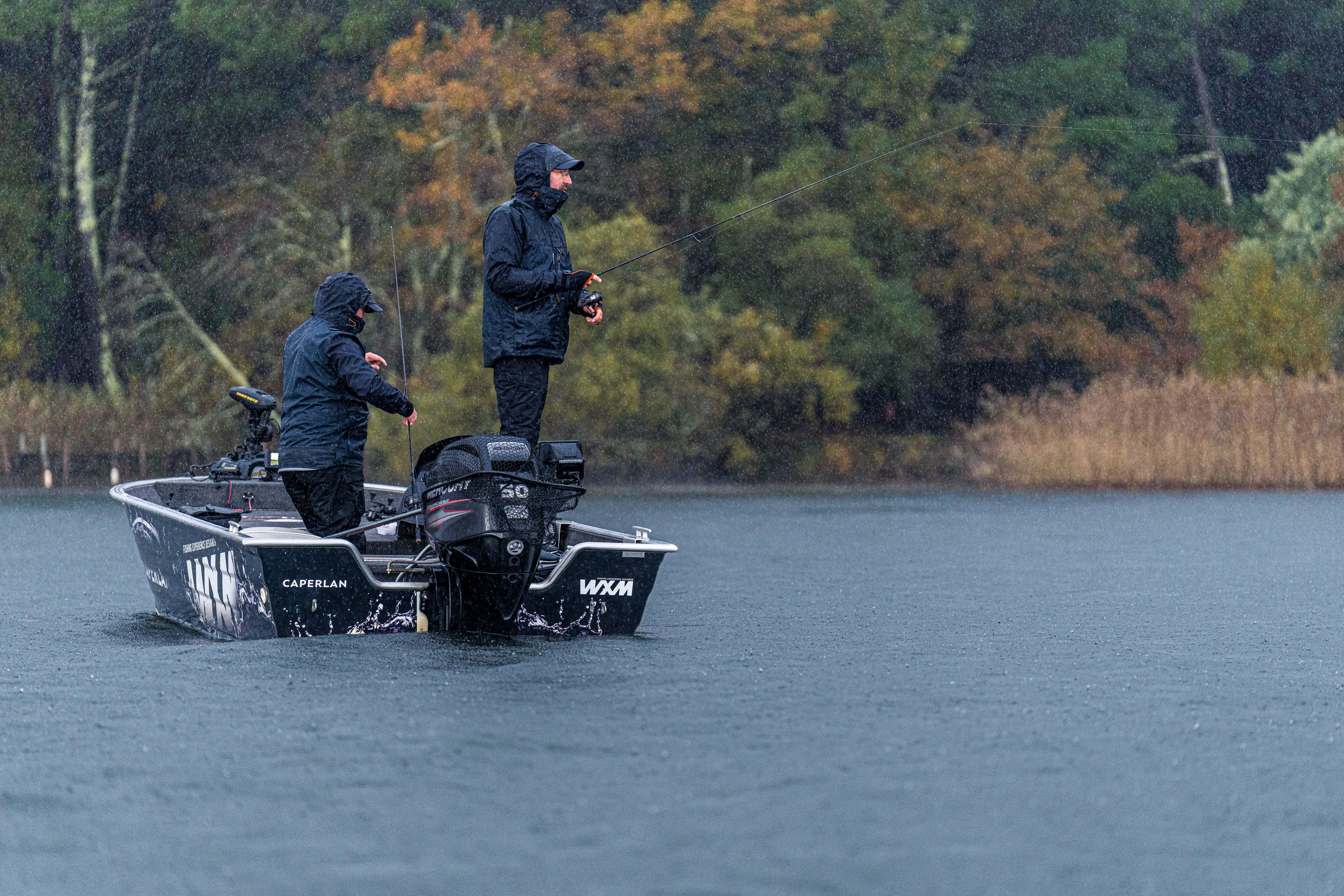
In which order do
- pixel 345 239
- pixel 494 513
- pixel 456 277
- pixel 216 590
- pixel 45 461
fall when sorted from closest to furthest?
1. pixel 494 513
2. pixel 216 590
3. pixel 45 461
4. pixel 456 277
5. pixel 345 239

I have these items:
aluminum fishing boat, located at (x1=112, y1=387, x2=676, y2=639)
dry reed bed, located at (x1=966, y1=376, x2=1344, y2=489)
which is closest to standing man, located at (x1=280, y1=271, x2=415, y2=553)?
aluminum fishing boat, located at (x1=112, y1=387, x2=676, y2=639)

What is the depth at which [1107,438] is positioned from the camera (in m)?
27.8

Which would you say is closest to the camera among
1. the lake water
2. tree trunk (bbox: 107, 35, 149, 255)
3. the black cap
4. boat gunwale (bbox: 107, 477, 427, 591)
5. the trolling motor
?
the lake water

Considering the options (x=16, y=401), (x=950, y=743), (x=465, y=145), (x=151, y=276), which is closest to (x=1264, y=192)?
(x=465, y=145)

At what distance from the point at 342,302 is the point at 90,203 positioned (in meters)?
32.6

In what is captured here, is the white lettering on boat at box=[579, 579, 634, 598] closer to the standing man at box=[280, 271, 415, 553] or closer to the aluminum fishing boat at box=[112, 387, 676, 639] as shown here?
the aluminum fishing boat at box=[112, 387, 676, 639]

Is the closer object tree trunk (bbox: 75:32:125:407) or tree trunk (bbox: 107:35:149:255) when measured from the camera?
tree trunk (bbox: 75:32:125:407)

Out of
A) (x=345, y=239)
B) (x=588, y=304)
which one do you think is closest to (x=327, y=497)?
(x=588, y=304)

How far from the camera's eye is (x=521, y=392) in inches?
399

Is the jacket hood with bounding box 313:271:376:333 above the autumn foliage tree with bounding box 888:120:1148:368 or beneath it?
beneath

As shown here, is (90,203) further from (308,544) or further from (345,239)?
(308,544)

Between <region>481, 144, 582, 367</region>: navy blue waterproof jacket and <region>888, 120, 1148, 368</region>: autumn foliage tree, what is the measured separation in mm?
29309

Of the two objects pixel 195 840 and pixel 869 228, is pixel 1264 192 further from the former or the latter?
pixel 195 840

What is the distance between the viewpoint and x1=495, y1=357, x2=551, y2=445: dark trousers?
10125mm
